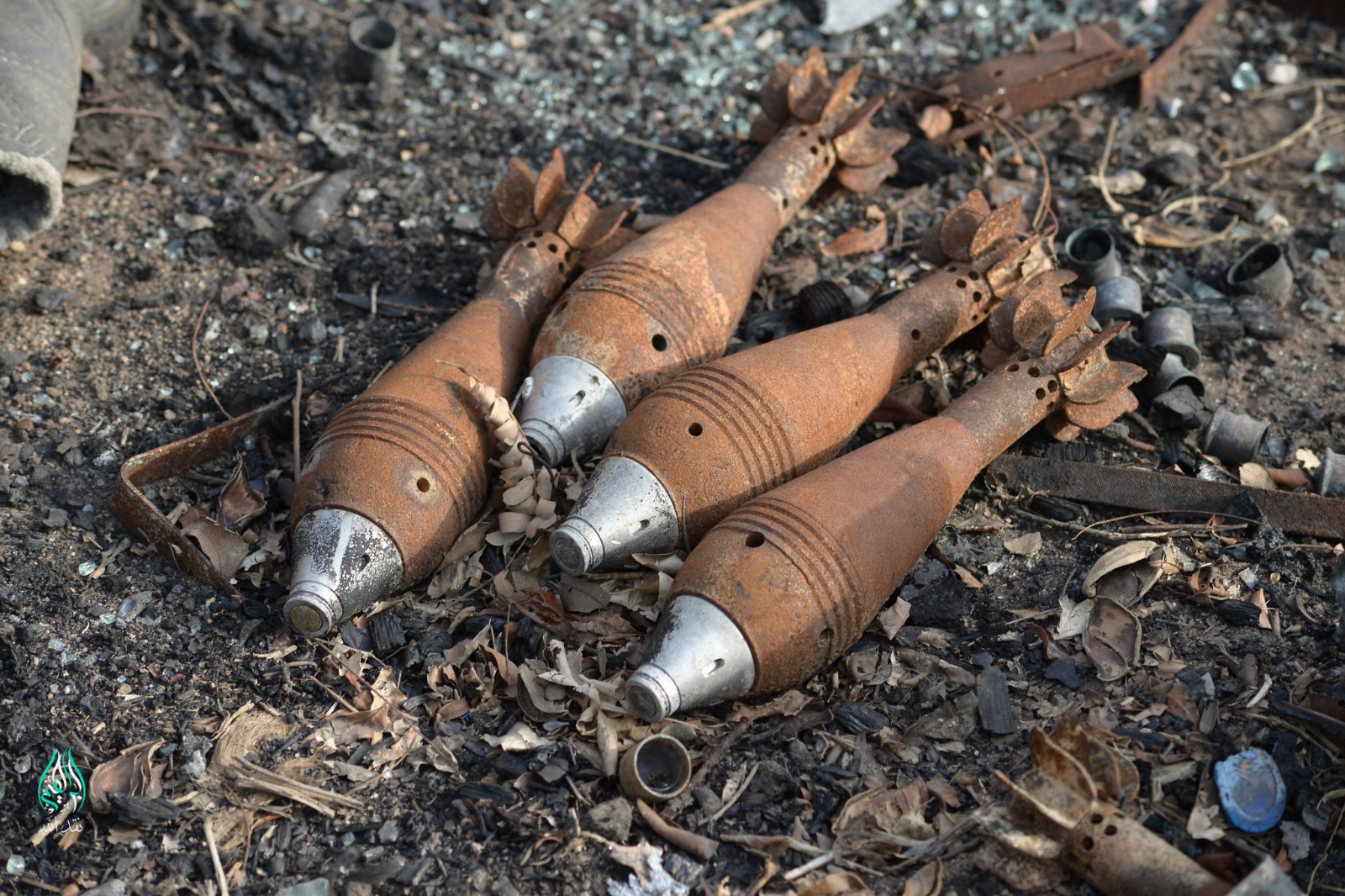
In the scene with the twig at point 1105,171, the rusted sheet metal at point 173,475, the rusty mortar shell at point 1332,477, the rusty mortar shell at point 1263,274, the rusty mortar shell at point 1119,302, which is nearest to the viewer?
the rusted sheet metal at point 173,475

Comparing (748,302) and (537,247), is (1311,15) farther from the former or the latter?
(537,247)

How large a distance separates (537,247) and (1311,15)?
523 centimetres

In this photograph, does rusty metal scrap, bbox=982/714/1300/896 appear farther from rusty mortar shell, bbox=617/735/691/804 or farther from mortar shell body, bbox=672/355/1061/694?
rusty mortar shell, bbox=617/735/691/804

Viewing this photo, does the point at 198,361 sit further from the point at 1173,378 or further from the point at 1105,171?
the point at 1105,171

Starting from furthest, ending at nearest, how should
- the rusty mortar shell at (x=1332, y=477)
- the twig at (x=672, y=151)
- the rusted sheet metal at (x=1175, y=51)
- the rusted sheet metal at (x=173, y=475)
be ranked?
the rusted sheet metal at (x=1175, y=51) → the twig at (x=672, y=151) → the rusty mortar shell at (x=1332, y=477) → the rusted sheet metal at (x=173, y=475)

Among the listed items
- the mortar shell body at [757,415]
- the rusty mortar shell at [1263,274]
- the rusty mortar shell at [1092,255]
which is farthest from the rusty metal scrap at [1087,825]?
the rusty mortar shell at [1263,274]

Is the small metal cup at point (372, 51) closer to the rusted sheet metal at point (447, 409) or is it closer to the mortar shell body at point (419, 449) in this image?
the rusted sheet metal at point (447, 409)

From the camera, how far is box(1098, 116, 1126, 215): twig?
19.4ft

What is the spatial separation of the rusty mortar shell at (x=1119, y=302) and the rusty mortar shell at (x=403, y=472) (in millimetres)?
2494

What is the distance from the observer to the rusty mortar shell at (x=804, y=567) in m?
3.49

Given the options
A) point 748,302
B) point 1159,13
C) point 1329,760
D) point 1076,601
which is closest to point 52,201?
point 748,302

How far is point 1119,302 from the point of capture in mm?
5133

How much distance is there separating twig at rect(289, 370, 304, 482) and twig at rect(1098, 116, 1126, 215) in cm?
396

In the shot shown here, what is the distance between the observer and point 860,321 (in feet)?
14.5
